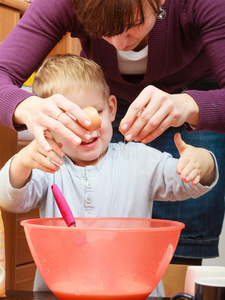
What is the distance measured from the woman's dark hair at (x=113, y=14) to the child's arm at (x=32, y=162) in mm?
244

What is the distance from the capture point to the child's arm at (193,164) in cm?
96

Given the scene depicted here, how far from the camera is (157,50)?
3.85ft

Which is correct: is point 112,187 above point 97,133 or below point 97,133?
below

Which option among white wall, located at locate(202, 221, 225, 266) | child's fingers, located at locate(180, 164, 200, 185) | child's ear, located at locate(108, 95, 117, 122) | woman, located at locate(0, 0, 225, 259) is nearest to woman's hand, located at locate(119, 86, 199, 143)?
woman, located at locate(0, 0, 225, 259)

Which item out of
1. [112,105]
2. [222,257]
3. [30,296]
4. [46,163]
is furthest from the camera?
[222,257]

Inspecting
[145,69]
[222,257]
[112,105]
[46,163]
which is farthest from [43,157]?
[222,257]

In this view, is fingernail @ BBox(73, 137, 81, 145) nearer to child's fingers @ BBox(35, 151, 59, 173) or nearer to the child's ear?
child's fingers @ BBox(35, 151, 59, 173)

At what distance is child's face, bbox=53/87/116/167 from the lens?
1.14m

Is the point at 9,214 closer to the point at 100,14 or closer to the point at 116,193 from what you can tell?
the point at 116,193

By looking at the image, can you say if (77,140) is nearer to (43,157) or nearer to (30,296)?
(43,157)

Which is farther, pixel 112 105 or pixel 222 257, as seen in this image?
pixel 222 257

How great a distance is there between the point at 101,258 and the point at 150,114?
27 cm

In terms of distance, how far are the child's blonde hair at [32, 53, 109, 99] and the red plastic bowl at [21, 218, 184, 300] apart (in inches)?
19.9

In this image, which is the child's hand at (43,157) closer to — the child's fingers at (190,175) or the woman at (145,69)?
the woman at (145,69)
